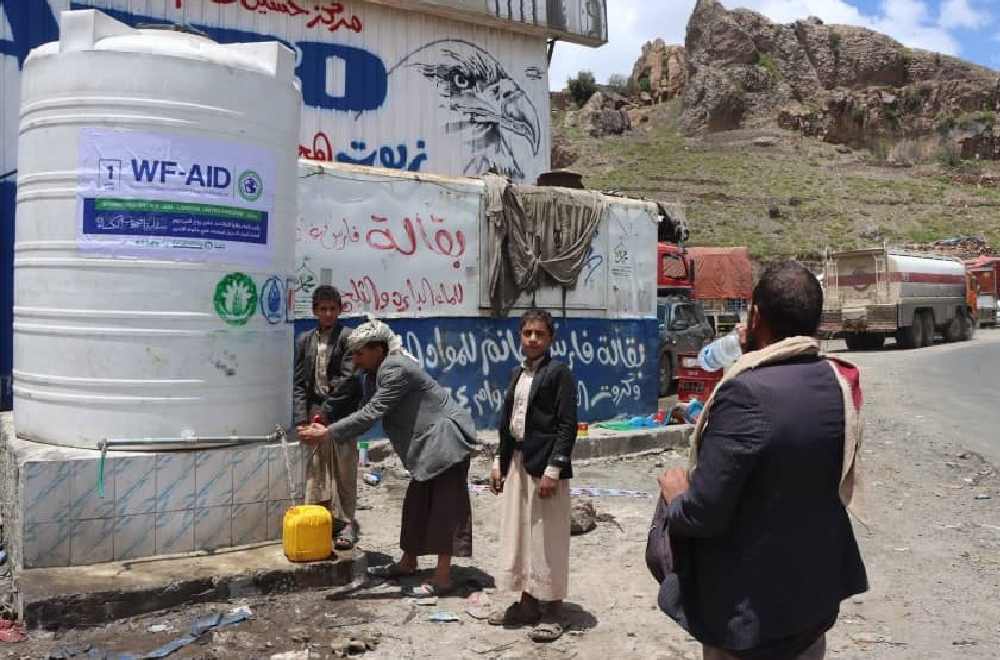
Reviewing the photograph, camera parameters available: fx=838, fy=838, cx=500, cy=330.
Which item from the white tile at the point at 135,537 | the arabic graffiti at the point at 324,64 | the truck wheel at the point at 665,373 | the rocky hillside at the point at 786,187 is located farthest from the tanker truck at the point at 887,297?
the white tile at the point at 135,537

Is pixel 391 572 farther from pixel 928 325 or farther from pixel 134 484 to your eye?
pixel 928 325

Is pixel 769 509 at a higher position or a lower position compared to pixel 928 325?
lower

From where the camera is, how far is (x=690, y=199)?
48.5m

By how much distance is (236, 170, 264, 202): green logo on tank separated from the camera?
4551 mm

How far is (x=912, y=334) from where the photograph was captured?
2348 cm

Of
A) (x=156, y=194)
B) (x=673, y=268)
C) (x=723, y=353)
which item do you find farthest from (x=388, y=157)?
(x=673, y=268)

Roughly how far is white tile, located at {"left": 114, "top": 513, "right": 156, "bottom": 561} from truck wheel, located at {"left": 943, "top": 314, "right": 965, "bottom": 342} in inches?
1025

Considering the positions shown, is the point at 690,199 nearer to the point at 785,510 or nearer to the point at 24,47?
the point at 24,47

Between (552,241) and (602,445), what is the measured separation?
2292 millimetres

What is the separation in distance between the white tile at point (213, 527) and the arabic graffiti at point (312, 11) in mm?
6172

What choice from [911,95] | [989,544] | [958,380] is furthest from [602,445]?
[911,95]

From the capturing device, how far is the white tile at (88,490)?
420cm

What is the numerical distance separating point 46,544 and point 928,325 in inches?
978

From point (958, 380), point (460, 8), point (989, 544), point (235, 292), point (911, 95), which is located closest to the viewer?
point (235, 292)
